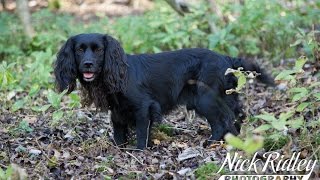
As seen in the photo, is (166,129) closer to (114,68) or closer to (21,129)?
(114,68)

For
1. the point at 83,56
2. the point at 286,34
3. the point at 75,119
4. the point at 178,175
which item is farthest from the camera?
the point at 286,34

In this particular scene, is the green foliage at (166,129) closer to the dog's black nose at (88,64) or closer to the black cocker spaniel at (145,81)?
the black cocker spaniel at (145,81)

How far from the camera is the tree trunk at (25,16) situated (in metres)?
9.87

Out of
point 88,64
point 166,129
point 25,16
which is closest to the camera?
point 88,64

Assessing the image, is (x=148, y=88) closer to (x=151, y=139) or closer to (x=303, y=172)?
(x=151, y=139)

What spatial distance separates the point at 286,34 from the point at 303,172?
4.81m

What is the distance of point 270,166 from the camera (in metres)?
4.04

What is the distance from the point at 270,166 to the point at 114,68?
180 centimetres

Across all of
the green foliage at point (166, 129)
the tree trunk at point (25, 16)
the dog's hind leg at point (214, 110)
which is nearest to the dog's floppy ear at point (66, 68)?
the green foliage at point (166, 129)

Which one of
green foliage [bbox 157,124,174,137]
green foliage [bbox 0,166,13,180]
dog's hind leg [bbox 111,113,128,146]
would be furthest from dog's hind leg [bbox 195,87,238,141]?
green foliage [bbox 0,166,13,180]

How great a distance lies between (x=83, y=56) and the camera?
16.7ft

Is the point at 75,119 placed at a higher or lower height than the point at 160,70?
lower

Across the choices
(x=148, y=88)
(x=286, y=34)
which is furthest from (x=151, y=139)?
(x=286, y=34)

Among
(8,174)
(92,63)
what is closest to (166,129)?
(92,63)
